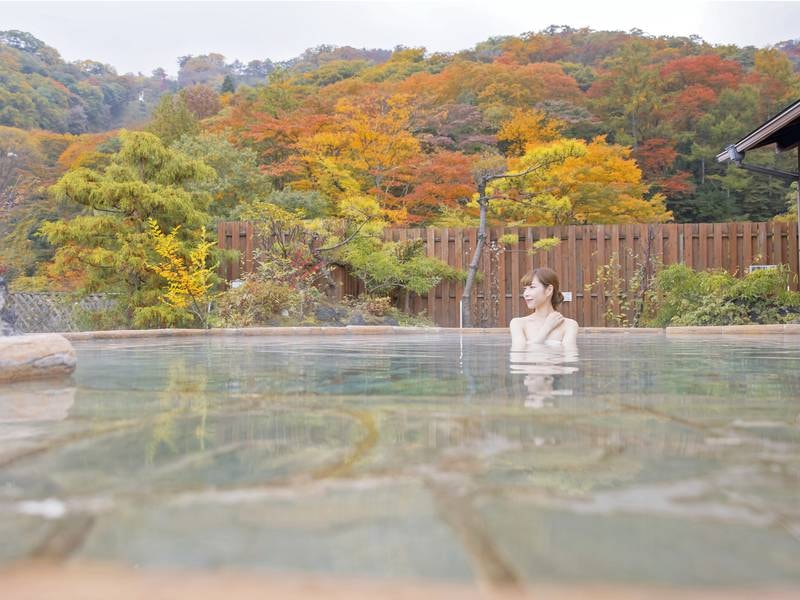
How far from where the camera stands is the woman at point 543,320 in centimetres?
466

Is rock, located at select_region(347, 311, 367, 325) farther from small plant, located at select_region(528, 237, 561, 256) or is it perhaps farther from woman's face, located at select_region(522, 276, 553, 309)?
woman's face, located at select_region(522, 276, 553, 309)

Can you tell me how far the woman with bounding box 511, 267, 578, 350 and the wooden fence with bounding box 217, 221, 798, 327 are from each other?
6991 mm

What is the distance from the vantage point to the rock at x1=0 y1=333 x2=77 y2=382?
2602mm

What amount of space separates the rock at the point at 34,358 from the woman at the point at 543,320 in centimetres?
294

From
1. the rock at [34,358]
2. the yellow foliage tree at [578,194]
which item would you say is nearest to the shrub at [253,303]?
the yellow foliage tree at [578,194]

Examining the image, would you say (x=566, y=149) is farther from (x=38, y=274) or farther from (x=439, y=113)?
(x=38, y=274)

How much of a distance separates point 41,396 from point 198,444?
1135mm

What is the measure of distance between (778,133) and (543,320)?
21.6ft

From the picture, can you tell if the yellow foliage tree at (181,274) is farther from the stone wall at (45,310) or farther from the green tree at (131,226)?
the stone wall at (45,310)

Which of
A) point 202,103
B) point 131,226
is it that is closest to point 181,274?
point 131,226

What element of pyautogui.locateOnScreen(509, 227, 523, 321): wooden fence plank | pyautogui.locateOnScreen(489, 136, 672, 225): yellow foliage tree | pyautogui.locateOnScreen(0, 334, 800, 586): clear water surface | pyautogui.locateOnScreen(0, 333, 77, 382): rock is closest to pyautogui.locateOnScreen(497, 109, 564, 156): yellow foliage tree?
pyautogui.locateOnScreen(489, 136, 672, 225): yellow foliage tree

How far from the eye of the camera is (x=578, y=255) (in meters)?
11.9

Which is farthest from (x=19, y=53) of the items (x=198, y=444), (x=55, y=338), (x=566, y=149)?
(x=198, y=444)

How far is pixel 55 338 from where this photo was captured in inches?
110
